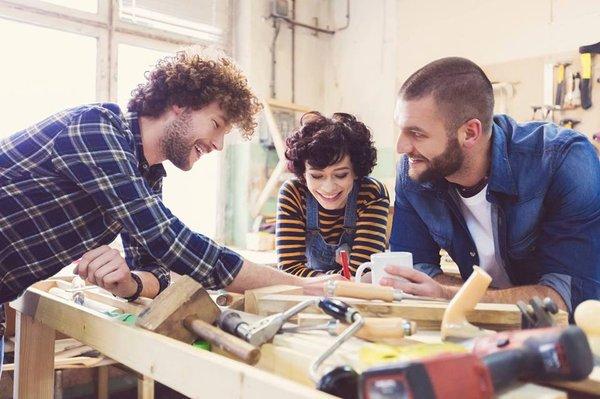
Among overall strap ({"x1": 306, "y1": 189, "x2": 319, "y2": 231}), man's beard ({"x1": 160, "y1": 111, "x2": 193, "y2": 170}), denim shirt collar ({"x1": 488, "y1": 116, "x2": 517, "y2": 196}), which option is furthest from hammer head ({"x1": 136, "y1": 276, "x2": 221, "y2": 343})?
overall strap ({"x1": 306, "y1": 189, "x2": 319, "y2": 231})

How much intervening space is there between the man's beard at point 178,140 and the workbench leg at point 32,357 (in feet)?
1.90

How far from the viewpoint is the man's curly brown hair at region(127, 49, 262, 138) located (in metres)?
1.65

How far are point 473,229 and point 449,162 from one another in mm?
263

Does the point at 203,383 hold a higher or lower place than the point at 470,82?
lower

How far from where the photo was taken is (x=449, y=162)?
1.57m

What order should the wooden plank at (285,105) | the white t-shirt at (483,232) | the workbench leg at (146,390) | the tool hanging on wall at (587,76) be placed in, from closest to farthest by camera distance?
the white t-shirt at (483,232) < the workbench leg at (146,390) < the tool hanging on wall at (587,76) < the wooden plank at (285,105)

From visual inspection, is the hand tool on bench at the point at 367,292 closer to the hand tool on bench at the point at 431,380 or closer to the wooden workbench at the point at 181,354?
the wooden workbench at the point at 181,354

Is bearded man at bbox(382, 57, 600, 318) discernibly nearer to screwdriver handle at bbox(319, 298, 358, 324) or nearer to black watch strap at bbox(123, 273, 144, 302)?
screwdriver handle at bbox(319, 298, 358, 324)

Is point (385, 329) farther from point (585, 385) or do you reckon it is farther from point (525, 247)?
point (525, 247)

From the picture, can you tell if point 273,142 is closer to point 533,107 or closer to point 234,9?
point 234,9

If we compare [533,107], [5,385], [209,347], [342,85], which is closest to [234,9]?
[342,85]

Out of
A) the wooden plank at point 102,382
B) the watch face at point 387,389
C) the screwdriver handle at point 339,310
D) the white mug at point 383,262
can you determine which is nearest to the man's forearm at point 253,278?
the white mug at point 383,262

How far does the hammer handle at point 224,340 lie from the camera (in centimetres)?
83

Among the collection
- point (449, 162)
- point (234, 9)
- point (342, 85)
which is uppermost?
point (234, 9)
